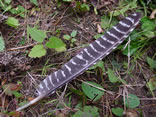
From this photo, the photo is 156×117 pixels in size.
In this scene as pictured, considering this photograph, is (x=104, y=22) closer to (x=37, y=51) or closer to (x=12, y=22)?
(x=37, y=51)

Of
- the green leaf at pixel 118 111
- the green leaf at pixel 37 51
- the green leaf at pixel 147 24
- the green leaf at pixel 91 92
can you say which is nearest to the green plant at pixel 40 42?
the green leaf at pixel 37 51

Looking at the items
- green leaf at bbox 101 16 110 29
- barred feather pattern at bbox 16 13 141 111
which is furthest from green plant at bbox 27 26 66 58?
green leaf at bbox 101 16 110 29

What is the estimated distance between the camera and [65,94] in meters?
1.71

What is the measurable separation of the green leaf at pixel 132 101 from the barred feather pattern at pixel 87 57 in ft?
1.67

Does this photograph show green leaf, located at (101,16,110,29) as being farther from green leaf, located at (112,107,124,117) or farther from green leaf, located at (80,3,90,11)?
green leaf, located at (112,107,124,117)

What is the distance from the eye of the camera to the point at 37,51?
1.73m

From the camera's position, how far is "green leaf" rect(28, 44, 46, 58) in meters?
1.70

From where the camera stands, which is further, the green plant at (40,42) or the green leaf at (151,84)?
the green leaf at (151,84)

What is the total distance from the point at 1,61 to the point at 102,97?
110cm

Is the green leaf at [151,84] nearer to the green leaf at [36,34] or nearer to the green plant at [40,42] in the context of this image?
the green plant at [40,42]

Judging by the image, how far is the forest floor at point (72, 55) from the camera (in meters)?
1.62

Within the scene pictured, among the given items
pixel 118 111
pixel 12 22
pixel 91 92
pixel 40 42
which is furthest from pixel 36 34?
pixel 118 111

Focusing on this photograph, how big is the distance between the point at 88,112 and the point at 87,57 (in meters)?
0.55

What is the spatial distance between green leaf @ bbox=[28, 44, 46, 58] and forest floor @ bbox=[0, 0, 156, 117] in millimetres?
10
